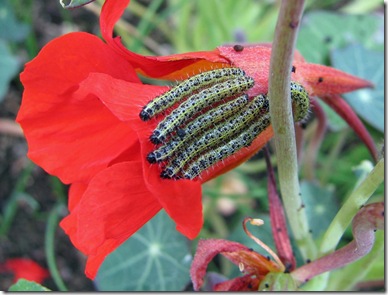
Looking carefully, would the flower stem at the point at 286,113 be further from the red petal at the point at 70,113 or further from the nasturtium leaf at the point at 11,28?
the nasturtium leaf at the point at 11,28

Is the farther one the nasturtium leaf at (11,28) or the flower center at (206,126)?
the nasturtium leaf at (11,28)

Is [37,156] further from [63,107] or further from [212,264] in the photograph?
[212,264]

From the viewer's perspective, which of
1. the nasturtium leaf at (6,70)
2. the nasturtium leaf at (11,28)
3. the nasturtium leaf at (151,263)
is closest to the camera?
the nasturtium leaf at (151,263)

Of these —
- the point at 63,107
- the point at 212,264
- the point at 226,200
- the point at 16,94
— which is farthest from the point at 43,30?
the point at 63,107

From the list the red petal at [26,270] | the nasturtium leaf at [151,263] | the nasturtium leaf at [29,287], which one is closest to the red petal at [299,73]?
the nasturtium leaf at [29,287]

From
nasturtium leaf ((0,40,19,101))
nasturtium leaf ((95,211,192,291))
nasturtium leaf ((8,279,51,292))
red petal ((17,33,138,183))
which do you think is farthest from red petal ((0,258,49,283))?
red petal ((17,33,138,183))

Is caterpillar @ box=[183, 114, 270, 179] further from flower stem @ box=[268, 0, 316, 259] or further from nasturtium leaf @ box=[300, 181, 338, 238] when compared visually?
nasturtium leaf @ box=[300, 181, 338, 238]

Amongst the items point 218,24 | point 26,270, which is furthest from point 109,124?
point 218,24
